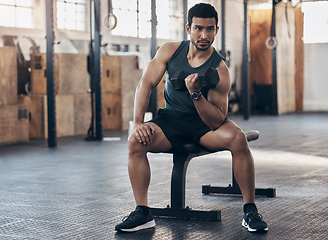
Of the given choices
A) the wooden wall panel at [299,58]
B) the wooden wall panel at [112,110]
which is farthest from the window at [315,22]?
the wooden wall panel at [112,110]

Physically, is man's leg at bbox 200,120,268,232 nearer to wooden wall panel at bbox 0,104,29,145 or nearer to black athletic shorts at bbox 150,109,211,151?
black athletic shorts at bbox 150,109,211,151

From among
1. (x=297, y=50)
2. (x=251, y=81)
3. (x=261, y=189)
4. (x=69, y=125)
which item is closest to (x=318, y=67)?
(x=297, y=50)

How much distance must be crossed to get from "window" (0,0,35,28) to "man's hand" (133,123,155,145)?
5916mm

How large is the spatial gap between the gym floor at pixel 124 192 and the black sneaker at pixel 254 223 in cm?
3

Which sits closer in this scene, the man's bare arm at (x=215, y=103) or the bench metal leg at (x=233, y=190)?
the man's bare arm at (x=215, y=103)

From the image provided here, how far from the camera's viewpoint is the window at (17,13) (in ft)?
27.1

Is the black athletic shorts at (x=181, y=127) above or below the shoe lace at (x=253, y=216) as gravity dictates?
above

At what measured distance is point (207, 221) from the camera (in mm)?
2922

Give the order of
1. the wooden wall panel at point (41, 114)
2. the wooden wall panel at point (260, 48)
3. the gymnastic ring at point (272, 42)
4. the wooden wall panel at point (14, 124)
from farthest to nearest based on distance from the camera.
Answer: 1. the wooden wall panel at point (260, 48)
2. the gymnastic ring at point (272, 42)
3. the wooden wall panel at point (41, 114)
4. the wooden wall panel at point (14, 124)

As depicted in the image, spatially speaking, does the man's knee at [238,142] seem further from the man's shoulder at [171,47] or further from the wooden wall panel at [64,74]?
the wooden wall panel at [64,74]

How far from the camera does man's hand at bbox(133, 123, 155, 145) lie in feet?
9.10

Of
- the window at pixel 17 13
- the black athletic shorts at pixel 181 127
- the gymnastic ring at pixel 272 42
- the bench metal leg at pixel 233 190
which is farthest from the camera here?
the gymnastic ring at pixel 272 42

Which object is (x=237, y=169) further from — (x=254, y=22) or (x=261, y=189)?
(x=254, y=22)

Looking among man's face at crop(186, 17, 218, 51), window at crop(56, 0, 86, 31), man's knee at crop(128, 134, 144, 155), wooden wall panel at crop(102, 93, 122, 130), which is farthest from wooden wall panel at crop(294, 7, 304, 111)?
man's knee at crop(128, 134, 144, 155)
